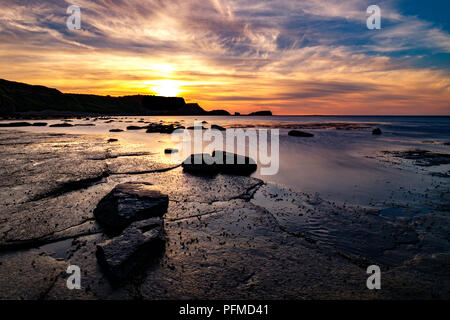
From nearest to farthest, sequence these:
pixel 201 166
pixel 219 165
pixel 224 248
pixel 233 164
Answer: pixel 224 248 < pixel 201 166 < pixel 219 165 < pixel 233 164

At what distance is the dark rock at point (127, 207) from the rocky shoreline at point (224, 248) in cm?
25

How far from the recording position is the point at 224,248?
7867mm

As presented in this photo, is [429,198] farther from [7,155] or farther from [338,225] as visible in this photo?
[7,155]

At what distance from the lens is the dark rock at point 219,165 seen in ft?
59.6

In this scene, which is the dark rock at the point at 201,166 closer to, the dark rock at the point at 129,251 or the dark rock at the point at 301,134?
the dark rock at the point at 129,251

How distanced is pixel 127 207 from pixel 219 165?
1006 centimetres

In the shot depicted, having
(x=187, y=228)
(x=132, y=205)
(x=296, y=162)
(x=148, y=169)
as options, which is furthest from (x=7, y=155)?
(x=296, y=162)

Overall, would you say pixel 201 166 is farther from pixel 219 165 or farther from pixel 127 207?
pixel 127 207

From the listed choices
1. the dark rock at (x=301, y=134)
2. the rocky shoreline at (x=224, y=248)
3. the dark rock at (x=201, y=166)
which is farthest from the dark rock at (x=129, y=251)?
the dark rock at (x=301, y=134)

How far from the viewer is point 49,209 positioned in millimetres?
10234

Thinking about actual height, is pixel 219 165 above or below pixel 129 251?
above

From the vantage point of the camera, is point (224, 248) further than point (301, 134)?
No

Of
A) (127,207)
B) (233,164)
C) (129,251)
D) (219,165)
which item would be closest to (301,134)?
(233,164)
